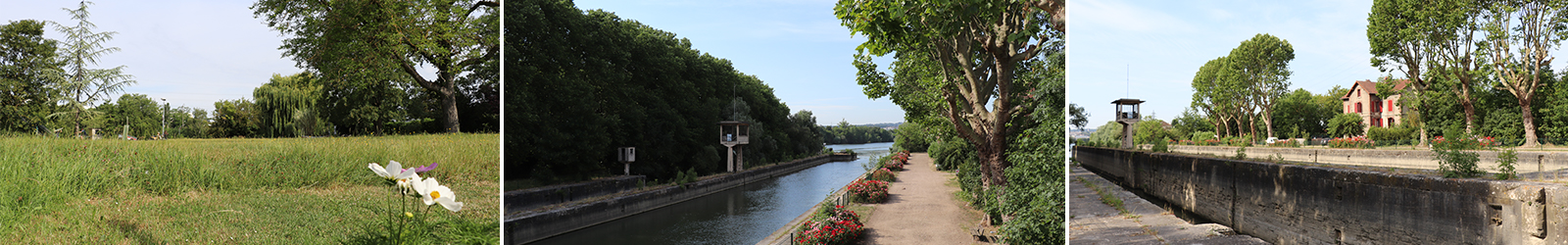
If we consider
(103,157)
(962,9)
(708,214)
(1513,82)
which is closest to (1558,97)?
(1513,82)

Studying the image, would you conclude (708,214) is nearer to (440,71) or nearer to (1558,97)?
(440,71)

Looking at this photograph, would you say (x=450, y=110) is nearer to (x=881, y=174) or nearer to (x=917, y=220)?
(x=917, y=220)

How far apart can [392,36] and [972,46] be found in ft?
13.1

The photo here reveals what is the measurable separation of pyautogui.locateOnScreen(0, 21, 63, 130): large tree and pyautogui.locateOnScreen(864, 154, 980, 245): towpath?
237 inches

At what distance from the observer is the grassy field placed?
A: 3064mm

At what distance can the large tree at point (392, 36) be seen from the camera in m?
4.04

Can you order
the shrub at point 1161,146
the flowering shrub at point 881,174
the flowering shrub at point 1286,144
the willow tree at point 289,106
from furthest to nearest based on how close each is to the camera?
the flowering shrub at point 1286,144, the shrub at point 1161,146, the flowering shrub at point 881,174, the willow tree at point 289,106

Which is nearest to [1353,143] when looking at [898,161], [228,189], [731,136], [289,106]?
[898,161]

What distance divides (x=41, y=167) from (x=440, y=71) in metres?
2.21

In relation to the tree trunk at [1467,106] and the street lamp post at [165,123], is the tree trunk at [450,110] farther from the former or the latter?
the tree trunk at [1467,106]

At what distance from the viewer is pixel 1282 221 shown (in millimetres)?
9781

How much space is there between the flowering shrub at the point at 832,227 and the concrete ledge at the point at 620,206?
589mm

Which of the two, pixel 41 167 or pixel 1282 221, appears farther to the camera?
pixel 1282 221

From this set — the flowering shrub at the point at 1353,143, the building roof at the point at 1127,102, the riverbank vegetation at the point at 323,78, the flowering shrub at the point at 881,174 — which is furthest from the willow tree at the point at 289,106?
the flowering shrub at the point at 1353,143
